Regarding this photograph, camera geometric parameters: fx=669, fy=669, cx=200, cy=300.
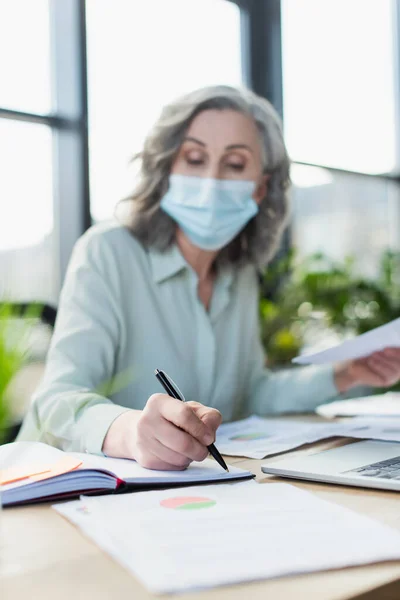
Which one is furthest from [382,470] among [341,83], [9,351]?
[341,83]

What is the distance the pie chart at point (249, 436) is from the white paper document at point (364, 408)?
0.98ft

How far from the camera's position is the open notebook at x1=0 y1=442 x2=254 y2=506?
76 centimetres

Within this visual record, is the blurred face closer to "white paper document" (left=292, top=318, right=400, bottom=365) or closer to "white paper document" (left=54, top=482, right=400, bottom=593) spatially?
"white paper document" (left=292, top=318, right=400, bottom=365)

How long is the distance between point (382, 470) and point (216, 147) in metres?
0.85

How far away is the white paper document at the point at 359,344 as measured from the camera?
1162mm

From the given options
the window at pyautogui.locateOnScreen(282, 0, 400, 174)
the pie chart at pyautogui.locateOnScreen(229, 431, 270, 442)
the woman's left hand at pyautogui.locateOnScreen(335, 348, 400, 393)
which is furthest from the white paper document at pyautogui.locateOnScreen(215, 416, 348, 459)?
the window at pyautogui.locateOnScreen(282, 0, 400, 174)

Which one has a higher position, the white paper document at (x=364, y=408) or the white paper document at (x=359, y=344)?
the white paper document at (x=359, y=344)

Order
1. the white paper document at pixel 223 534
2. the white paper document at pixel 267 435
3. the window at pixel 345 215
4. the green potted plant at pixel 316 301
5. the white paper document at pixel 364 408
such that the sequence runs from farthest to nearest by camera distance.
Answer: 1. the window at pixel 345 215
2. the green potted plant at pixel 316 301
3. the white paper document at pixel 364 408
4. the white paper document at pixel 267 435
5. the white paper document at pixel 223 534

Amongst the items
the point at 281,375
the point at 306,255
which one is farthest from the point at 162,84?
the point at 281,375

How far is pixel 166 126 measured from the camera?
4.94 ft

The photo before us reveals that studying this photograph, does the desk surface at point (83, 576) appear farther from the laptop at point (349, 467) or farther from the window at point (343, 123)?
the window at point (343, 123)

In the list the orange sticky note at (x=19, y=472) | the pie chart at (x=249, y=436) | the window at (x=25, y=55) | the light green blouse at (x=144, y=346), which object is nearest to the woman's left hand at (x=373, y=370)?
the light green blouse at (x=144, y=346)

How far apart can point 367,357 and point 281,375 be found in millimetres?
255

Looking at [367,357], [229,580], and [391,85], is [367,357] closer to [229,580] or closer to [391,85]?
[229,580]
